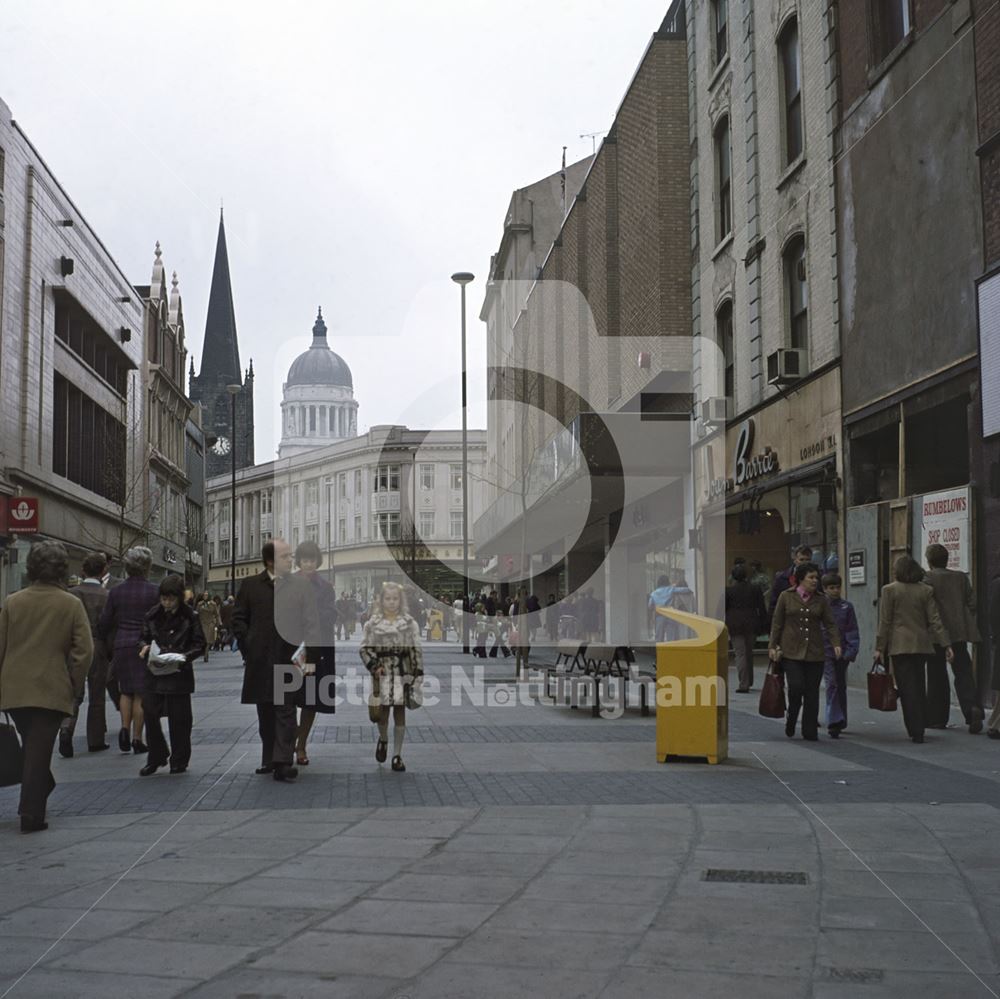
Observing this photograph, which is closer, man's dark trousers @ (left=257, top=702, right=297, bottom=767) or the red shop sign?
man's dark trousers @ (left=257, top=702, right=297, bottom=767)

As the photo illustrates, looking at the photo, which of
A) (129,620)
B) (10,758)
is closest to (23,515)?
(129,620)

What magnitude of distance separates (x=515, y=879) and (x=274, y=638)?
14.7 feet

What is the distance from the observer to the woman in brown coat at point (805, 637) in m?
12.2

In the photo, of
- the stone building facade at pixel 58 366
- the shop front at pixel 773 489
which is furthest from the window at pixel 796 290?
the stone building facade at pixel 58 366

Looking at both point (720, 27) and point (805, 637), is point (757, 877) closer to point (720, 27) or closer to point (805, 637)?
point (805, 637)

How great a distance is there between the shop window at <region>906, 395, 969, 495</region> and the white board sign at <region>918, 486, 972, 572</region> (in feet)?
2.41

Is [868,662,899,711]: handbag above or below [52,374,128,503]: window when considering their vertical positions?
below

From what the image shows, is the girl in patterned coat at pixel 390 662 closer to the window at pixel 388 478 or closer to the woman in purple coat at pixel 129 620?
the woman in purple coat at pixel 129 620

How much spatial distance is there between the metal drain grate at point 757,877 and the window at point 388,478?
102 m

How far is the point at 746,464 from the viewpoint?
23.6 m

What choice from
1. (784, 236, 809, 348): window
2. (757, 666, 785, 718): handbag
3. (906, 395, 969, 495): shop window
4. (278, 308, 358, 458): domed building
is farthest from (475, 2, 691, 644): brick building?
(278, 308, 358, 458): domed building

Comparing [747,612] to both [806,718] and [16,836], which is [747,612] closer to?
[806,718]

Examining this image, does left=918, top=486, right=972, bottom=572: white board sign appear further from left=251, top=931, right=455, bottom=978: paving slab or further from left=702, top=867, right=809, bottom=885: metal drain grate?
left=251, top=931, right=455, bottom=978: paving slab

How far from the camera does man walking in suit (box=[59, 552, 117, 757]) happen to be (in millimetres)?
12078
